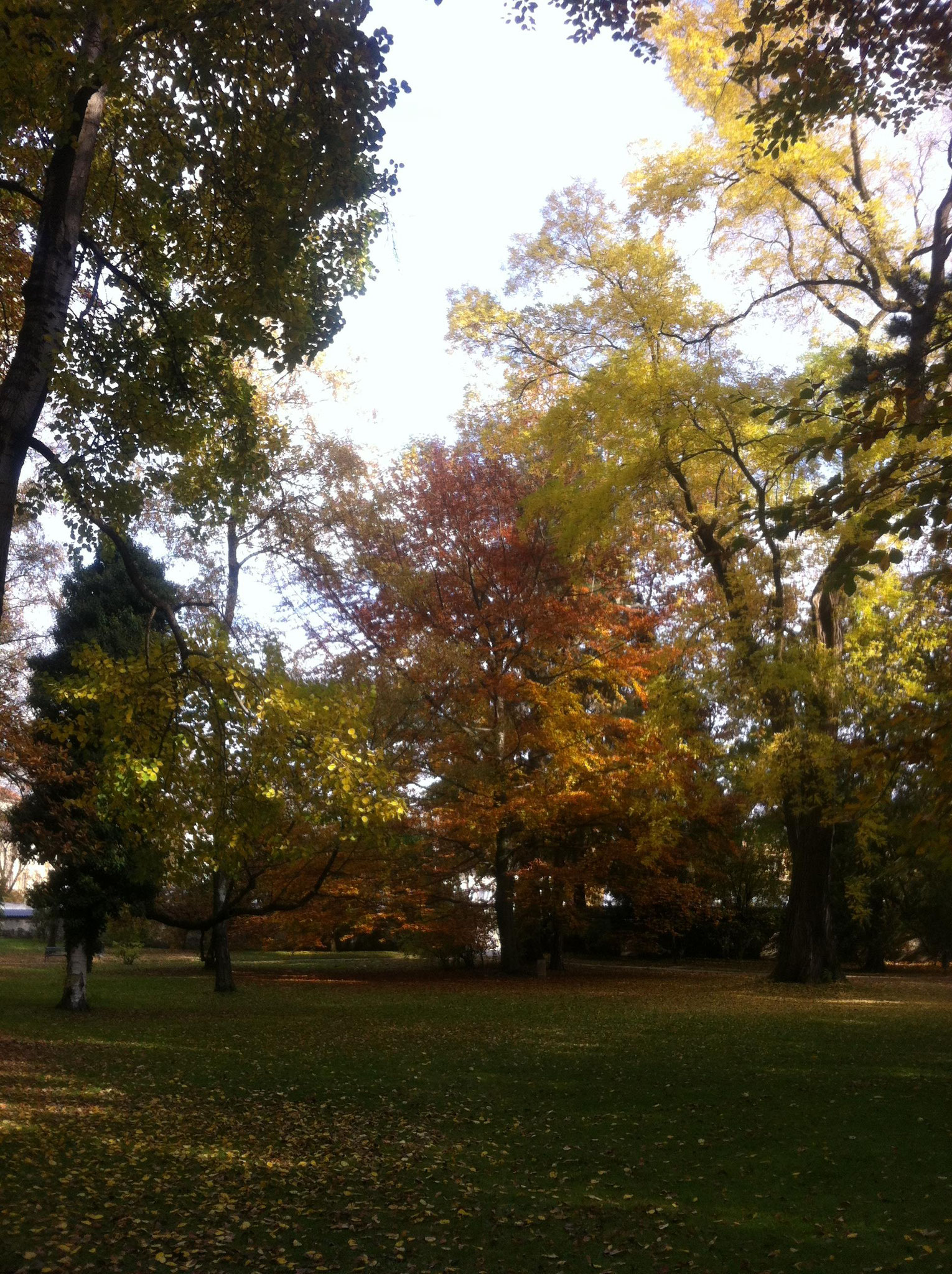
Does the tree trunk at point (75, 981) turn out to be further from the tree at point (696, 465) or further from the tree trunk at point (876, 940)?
the tree trunk at point (876, 940)

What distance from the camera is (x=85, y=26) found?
6.27 meters

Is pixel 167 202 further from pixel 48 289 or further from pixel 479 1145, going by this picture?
pixel 479 1145

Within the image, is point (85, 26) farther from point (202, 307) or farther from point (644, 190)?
point (644, 190)

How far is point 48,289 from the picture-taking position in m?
5.84

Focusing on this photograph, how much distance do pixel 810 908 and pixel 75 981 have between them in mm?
13148

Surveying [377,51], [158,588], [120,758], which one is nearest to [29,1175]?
[120,758]

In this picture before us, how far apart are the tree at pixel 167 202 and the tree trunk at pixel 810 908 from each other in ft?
49.5

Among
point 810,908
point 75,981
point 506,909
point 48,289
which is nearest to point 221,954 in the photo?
point 75,981

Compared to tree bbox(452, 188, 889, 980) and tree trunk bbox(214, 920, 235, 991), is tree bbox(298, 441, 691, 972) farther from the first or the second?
tree trunk bbox(214, 920, 235, 991)

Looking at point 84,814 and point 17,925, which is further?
point 17,925

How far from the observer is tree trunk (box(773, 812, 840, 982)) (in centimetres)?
1959

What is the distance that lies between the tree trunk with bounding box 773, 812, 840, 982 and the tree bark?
16773mm

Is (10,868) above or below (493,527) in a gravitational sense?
below

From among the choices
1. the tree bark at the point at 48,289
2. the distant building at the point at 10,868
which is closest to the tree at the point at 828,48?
the tree bark at the point at 48,289
